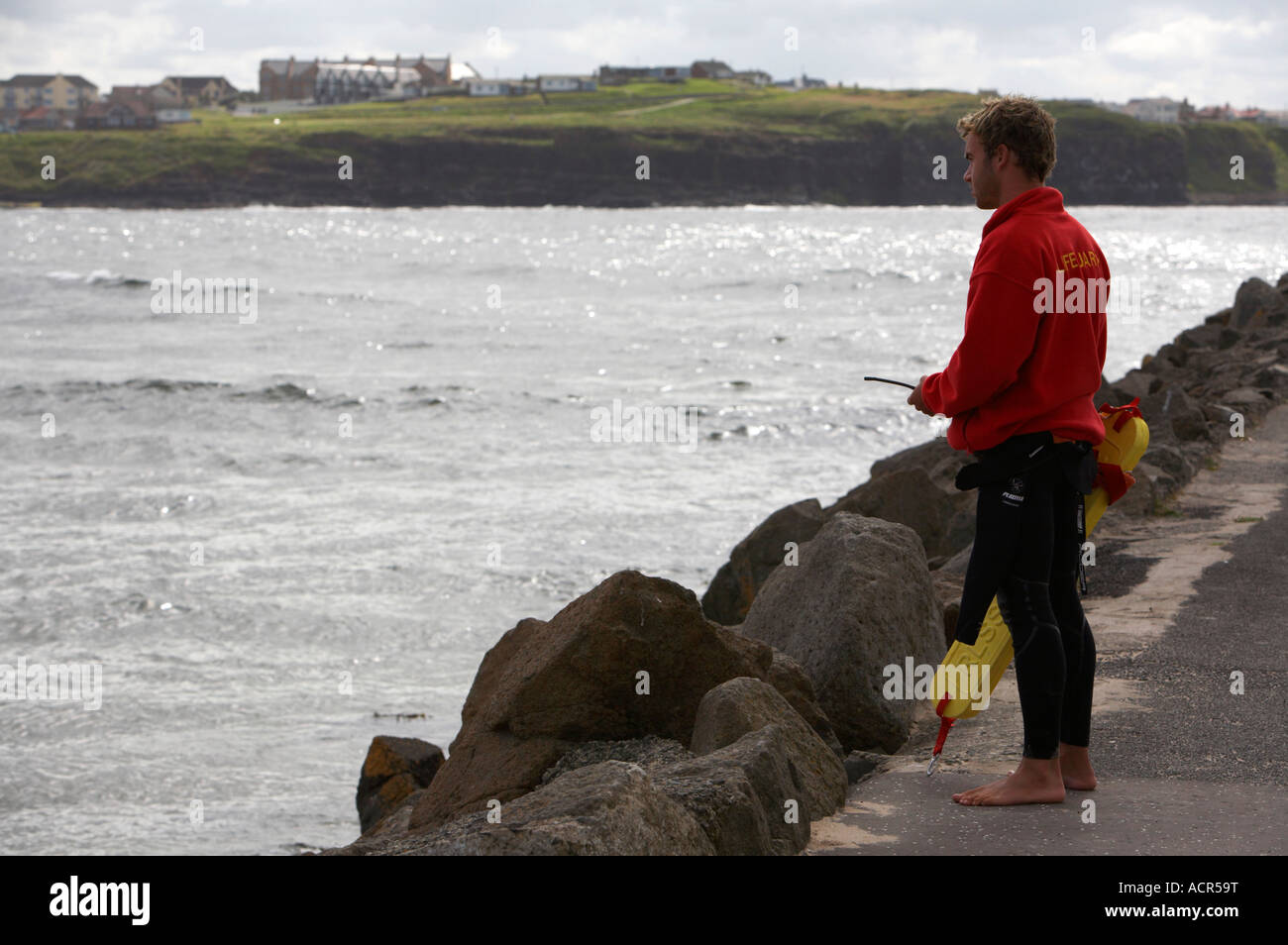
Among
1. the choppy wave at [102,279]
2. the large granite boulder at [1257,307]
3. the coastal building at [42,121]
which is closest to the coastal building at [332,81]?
the coastal building at [42,121]

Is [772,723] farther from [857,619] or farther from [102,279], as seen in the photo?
[102,279]

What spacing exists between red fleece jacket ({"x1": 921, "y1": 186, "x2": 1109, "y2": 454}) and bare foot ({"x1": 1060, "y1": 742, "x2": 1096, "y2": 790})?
41.8 inches

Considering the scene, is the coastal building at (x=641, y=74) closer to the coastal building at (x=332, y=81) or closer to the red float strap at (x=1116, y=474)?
the coastal building at (x=332, y=81)

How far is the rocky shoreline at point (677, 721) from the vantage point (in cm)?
372

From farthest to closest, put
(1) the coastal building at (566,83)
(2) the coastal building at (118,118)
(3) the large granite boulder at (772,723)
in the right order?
1. (1) the coastal building at (566,83)
2. (2) the coastal building at (118,118)
3. (3) the large granite boulder at (772,723)

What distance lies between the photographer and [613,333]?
35812 millimetres

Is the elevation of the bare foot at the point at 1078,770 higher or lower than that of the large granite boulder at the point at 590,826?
lower

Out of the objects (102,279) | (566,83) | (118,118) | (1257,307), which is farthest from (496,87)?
(1257,307)

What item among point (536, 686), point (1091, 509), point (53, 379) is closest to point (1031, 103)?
point (1091, 509)

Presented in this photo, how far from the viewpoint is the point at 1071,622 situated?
448 cm

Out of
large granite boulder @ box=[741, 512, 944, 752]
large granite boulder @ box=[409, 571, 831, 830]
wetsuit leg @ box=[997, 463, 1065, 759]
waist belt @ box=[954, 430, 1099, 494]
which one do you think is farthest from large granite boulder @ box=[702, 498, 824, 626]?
waist belt @ box=[954, 430, 1099, 494]

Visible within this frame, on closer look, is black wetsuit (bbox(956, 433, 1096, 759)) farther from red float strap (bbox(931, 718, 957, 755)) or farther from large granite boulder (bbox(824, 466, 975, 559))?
large granite boulder (bbox(824, 466, 975, 559))

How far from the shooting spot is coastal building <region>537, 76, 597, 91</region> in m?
184

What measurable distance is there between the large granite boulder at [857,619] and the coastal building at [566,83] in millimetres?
182024
